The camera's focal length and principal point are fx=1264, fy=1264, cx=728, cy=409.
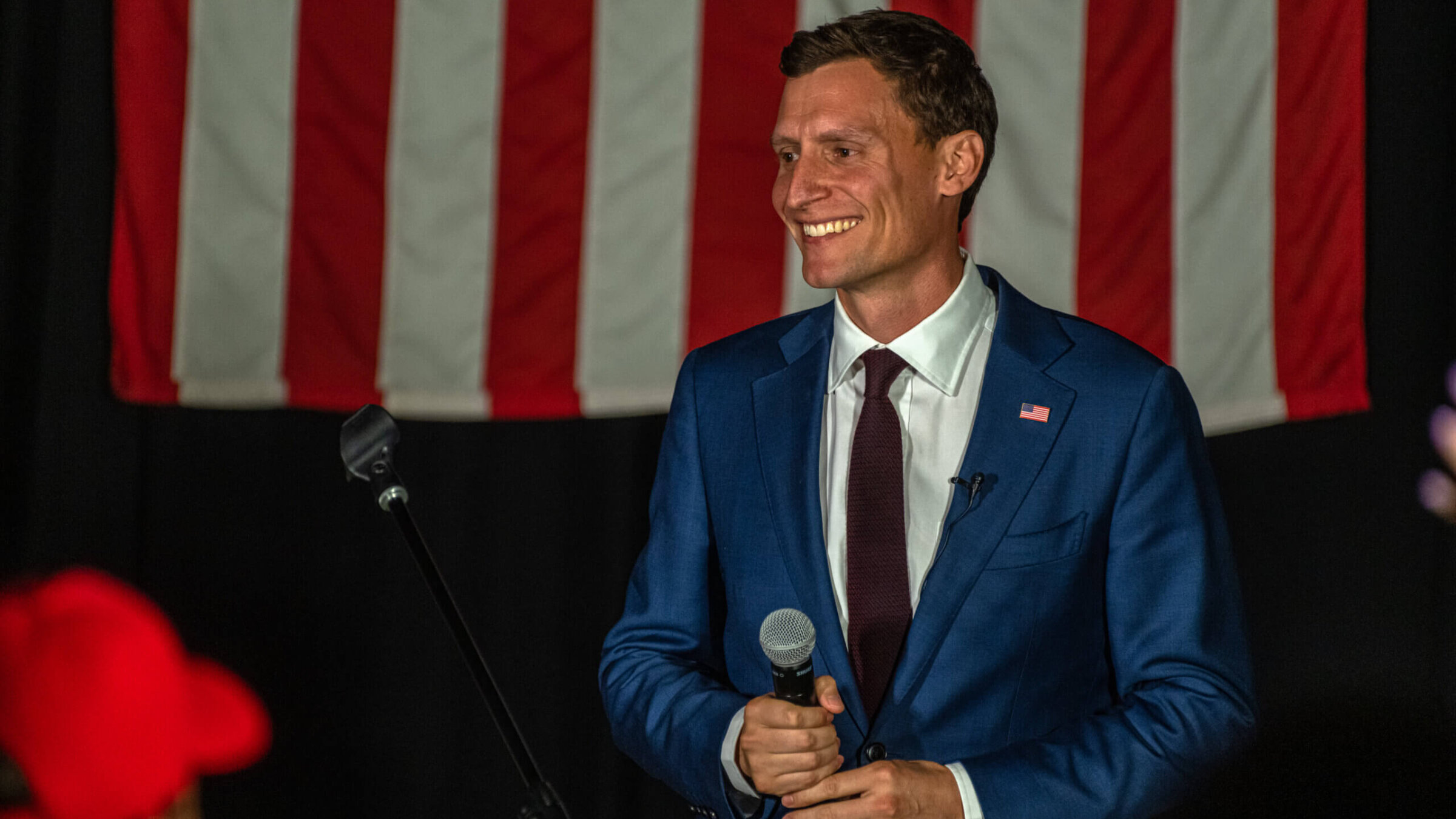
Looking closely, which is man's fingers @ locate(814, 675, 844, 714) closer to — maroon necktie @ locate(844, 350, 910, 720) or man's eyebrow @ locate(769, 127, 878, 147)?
maroon necktie @ locate(844, 350, 910, 720)

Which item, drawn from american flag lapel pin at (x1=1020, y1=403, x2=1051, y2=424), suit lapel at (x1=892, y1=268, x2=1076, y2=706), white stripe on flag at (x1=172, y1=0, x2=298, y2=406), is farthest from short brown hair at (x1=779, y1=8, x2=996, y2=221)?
white stripe on flag at (x1=172, y1=0, x2=298, y2=406)

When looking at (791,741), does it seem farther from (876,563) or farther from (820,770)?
(876,563)

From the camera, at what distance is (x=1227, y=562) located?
1428 mm

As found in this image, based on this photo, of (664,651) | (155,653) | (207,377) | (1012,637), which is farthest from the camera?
(155,653)

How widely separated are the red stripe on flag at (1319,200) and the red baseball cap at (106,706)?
6.67 feet

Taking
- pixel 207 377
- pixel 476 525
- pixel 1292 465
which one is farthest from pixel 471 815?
pixel 1292 465

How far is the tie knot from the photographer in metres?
1.51

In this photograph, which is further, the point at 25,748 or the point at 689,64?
the point at 689,64

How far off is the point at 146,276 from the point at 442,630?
0.87 meters

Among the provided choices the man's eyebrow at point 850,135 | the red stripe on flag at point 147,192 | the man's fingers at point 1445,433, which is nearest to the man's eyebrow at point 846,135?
the man's eyebrow at point 850,135

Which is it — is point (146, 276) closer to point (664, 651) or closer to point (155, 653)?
point (155, 653)

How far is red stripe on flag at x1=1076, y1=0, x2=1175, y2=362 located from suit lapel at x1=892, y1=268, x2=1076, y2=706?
34.1 inches

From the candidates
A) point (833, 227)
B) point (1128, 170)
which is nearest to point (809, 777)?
point (833, 227)

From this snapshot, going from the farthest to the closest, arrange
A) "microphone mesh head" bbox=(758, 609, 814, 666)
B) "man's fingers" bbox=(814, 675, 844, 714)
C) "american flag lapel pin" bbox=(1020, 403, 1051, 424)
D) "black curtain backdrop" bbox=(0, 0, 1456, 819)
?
"black curtain backdrop" bbox=(0, 0, 1456, 819)
"american flag lapel pin" bbox=(1020, 403, 1051, 424)
"man's fingers" bbox=(814, 675, 844, 714)
"microphone mesh head" bbox=(758, 609, 814, 666)
